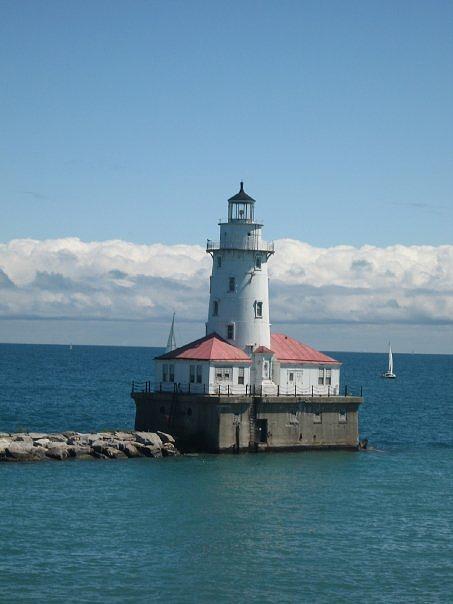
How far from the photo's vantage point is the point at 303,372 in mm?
65188

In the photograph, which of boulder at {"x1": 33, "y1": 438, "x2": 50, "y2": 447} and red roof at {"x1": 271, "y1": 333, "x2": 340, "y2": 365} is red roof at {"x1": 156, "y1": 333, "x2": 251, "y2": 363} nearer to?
red roof at {"x1": 271, "y1": 333, "x2": 340, "y2": 365}

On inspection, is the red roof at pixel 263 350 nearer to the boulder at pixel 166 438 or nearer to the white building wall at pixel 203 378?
the white building wall at pixel 203 378

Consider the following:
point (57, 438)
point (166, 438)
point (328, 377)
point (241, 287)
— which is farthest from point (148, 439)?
point (328, 377)

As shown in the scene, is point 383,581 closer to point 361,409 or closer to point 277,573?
point 277,573

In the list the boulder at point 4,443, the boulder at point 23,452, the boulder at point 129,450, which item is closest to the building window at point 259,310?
the boulder at point 129,450

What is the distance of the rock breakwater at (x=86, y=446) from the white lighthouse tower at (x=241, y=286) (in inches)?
333

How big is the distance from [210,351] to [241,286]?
5633 mm

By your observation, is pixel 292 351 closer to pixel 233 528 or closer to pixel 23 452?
pixel 23 452

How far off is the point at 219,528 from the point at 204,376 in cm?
1872

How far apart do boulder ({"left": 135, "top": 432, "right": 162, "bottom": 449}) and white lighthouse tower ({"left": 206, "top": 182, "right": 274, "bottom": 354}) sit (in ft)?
27.7

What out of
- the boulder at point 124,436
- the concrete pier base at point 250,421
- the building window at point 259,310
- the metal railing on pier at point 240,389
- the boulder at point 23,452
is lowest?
the boulder at point 23,452

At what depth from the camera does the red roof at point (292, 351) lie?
65.0 m

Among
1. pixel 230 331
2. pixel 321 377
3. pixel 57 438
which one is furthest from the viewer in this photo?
pixel 321 377

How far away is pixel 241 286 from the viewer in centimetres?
6494
